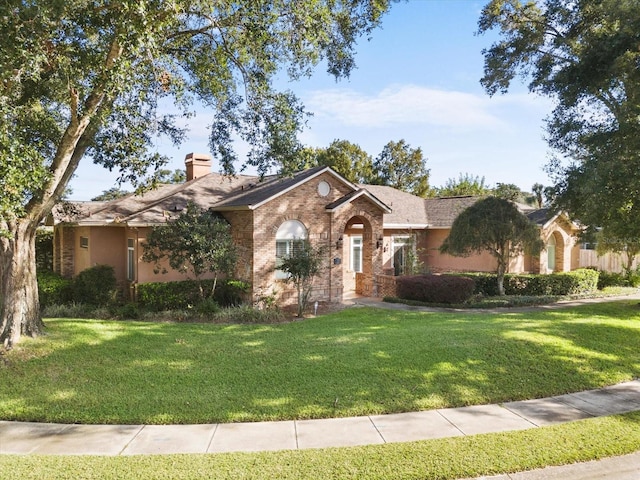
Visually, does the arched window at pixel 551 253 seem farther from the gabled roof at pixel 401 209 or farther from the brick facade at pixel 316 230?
the brick facade at pixel 316 230

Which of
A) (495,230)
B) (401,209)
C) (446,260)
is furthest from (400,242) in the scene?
(495,230)

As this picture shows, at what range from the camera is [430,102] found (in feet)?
52.6

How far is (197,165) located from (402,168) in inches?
1042

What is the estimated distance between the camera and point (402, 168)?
1810 inches

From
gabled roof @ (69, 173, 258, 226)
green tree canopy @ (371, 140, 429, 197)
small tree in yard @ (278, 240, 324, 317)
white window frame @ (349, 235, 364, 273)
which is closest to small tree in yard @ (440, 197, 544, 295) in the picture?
white window frame @ (349, 235, 364, 273)

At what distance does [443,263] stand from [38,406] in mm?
22481

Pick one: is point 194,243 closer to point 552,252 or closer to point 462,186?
point 552,252

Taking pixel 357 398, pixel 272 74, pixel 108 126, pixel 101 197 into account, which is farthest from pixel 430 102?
pixel 101 197

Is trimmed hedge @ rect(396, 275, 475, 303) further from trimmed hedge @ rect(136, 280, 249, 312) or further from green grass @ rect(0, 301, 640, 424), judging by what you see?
trimmed hedge @ rect(136, 280, 249, 312)

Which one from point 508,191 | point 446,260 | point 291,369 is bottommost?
point 291,369

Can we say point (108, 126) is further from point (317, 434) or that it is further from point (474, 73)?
point (474, 73)

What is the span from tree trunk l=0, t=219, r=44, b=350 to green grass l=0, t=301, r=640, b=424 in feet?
1.45

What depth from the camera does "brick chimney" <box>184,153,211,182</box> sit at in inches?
952

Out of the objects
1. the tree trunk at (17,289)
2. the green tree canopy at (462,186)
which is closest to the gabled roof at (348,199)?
the tree trunk at (17,289)
